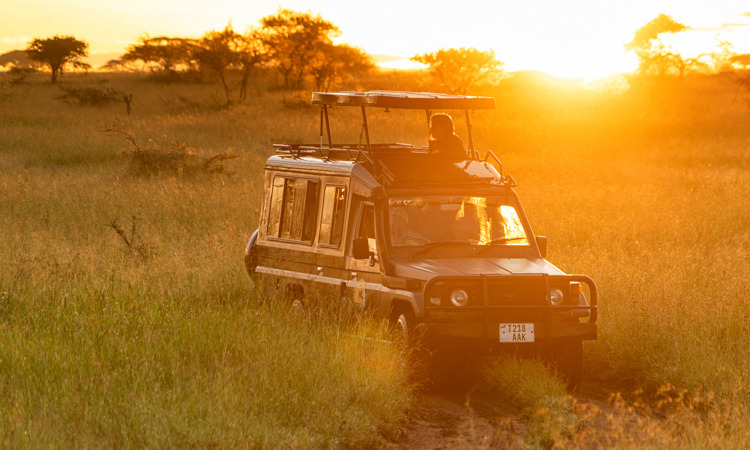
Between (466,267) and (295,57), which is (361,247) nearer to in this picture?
(466,267)

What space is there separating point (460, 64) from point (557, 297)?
46.2 m

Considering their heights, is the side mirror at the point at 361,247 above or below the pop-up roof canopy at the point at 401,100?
below

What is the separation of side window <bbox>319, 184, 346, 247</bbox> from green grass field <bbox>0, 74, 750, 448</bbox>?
2.40 ft

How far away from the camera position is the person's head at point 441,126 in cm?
993

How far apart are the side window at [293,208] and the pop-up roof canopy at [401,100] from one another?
0.80 meters

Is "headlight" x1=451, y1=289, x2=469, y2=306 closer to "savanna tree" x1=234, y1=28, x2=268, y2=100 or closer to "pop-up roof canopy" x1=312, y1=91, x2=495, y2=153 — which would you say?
"pop-up roof canopy" x1=312, y1=91, x2=495, y2=153

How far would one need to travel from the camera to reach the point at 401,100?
365 inches

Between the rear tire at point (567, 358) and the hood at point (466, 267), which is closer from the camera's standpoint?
the hood at point (466, 267)

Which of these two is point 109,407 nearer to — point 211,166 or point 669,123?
point 211,166

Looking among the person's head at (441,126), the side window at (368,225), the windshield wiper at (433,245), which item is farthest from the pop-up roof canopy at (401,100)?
the windshield wiper at (433,245)

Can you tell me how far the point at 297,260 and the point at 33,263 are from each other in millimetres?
3292

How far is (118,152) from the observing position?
2600 centimetres

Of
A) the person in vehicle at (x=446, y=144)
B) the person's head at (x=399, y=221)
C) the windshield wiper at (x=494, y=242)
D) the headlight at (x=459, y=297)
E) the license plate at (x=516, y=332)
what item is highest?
the person in vehicle at (x=446, y=144)

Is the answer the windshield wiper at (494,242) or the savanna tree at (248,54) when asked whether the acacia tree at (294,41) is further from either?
the windshield wiper at (494,242)
